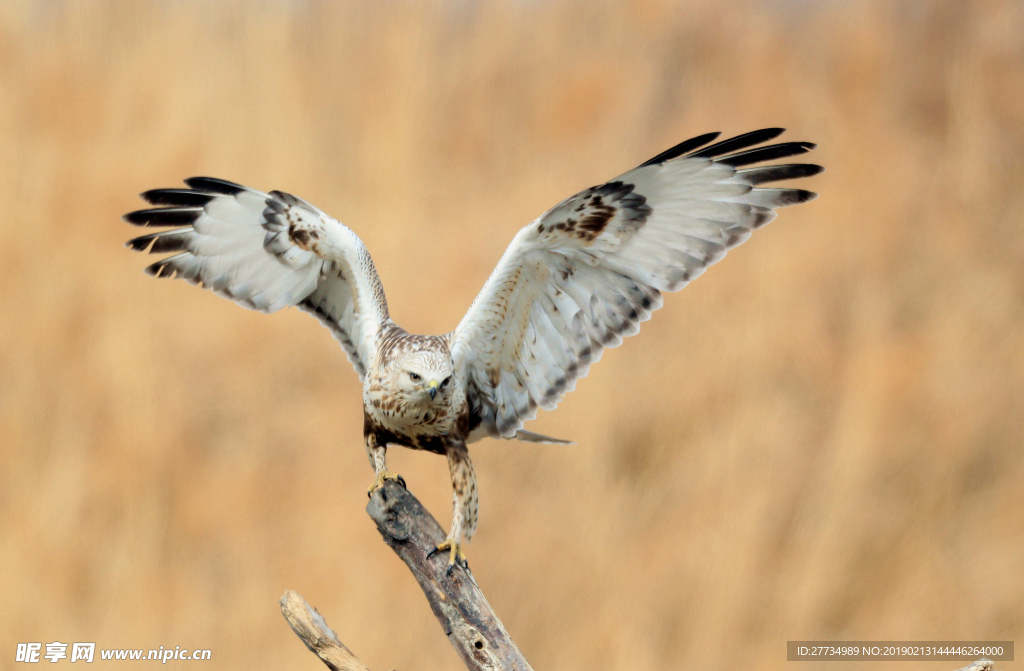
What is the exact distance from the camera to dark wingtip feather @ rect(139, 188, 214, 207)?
2516mm

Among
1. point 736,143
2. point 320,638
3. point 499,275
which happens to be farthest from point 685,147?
point 320,638

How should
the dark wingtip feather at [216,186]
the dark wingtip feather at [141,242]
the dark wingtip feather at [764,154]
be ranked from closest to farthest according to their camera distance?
the dark wingtip feather at [764,154], the dark wingtip feather at [216,186], the dark wingtip feather at [141,242]

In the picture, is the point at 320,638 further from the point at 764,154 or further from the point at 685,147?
the point at 764,154

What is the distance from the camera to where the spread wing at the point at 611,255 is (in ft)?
7.42

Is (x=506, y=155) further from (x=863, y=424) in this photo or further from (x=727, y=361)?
(x=863, y=424)

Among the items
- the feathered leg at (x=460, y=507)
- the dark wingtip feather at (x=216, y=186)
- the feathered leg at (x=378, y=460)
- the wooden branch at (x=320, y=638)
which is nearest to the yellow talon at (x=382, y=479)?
the feathered leg at (x=378, y=460)

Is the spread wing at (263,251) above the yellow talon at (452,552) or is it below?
above

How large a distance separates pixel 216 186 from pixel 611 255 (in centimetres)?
116

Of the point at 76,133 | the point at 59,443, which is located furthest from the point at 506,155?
the point at 59,443

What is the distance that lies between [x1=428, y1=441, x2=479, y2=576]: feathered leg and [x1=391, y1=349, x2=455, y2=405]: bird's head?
202mm

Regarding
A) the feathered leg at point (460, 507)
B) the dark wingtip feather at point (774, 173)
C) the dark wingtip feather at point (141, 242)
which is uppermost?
the dark wingtip feather at point (141, 242)

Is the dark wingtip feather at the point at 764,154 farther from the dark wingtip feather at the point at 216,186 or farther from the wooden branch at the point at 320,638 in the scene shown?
the wooden branch at the point at 320,638

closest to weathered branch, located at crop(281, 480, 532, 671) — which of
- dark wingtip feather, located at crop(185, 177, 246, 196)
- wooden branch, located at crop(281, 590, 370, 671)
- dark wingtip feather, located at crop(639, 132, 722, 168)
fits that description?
wooden branch, located at crop(281, 590, 370, 671)

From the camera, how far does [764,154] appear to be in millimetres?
2283
